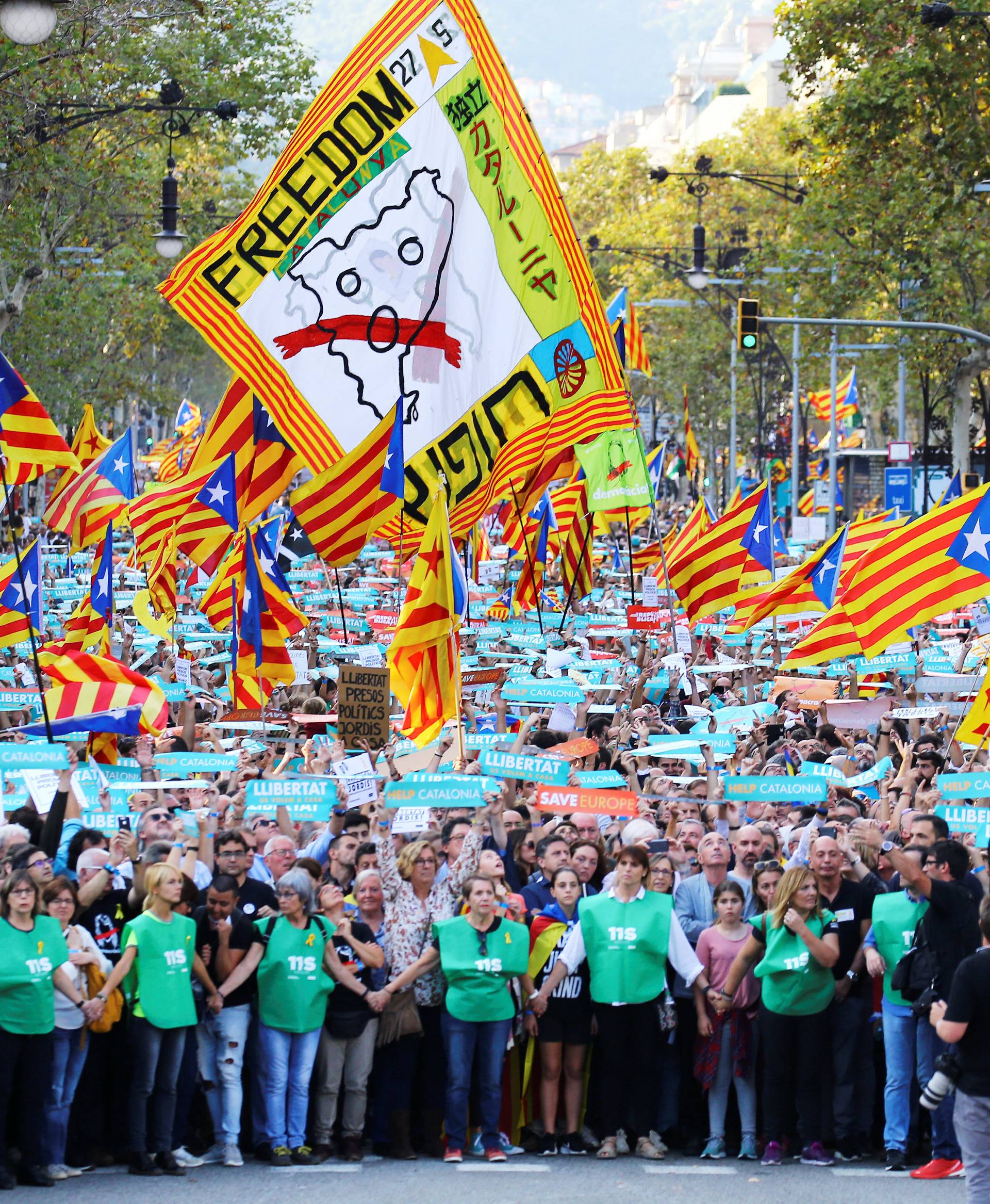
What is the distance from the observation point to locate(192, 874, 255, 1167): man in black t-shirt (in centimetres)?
919

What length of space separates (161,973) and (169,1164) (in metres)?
0.84

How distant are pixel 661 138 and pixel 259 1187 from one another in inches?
7126

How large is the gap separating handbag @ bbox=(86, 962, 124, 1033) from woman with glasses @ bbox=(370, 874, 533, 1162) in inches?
47.1

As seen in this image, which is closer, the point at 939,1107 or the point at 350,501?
the point at 939,1107

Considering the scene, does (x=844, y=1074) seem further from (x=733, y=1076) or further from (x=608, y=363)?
(x=608, y=363)

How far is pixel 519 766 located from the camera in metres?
10.9

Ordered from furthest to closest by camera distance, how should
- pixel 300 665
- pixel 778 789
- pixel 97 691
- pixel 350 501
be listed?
pixel 300 665 < pixel 350 501 < pixel 97 691 < pixel 778 789

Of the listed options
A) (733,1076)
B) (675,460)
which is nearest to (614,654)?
(733,1076)

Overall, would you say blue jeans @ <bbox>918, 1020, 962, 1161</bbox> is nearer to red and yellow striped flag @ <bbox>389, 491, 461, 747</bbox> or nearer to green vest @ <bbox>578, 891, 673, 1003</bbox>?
green vest @ <bbox>578, 891, 673, 1003</bbox>

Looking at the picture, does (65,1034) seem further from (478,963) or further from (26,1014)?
(478,963)

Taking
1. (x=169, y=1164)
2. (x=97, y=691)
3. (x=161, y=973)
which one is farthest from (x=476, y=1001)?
(x=97, y=691)

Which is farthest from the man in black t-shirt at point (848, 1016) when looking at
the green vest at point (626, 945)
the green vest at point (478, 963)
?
the green vest at point (478, 963)

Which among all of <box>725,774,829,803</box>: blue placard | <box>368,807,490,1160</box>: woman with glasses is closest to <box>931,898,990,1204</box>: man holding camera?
<box>368,807,490,1160</box>: woman with glasses

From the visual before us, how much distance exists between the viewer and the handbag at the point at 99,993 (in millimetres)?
8953
